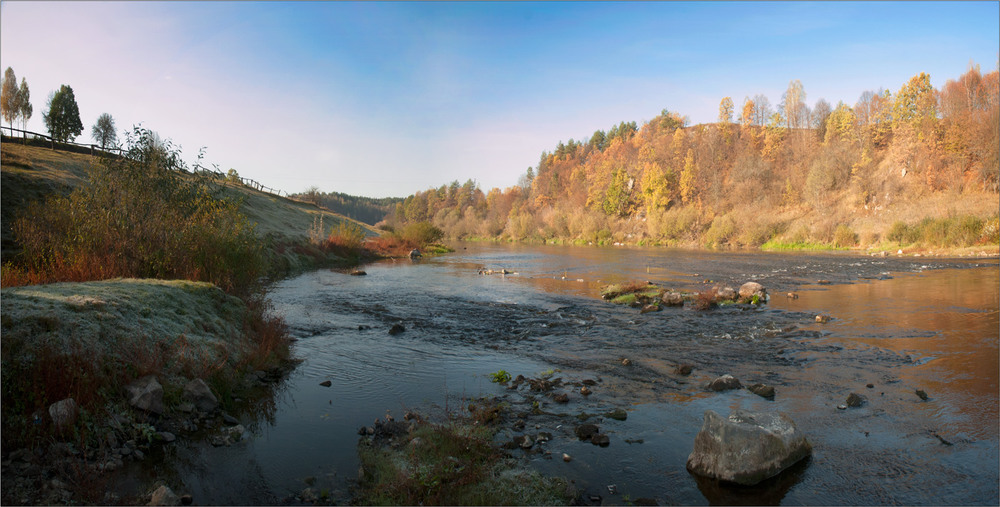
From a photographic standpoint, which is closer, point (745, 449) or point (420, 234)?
point (745, 449)

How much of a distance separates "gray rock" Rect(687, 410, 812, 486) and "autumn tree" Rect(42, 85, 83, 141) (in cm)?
6833

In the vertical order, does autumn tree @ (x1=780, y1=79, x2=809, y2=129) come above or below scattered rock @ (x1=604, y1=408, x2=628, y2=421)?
above

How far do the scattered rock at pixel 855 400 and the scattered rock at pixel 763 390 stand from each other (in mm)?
1147

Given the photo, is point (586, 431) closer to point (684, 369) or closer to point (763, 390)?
point (763, 390)

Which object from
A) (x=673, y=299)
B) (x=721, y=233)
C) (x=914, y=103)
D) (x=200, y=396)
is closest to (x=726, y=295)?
(x=673, y=299)

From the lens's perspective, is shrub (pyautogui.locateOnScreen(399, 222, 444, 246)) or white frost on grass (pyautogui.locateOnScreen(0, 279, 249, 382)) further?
shrub (pyautogui.locateOnScreen(399, 222, 444, 246))

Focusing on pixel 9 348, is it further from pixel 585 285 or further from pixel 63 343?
pixel 585 285

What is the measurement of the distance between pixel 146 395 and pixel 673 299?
52.1 ft

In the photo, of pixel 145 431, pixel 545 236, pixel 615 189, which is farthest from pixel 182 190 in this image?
pixel 615 189

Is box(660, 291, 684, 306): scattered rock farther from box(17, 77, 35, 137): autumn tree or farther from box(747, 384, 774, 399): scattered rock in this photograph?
box(17, 77, 35, 137): autumn tree

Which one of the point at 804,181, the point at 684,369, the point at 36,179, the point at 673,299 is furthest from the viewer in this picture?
the point at 804,181

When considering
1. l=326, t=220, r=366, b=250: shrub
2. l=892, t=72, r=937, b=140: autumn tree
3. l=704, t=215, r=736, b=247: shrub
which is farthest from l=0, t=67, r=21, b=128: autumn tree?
l=892, t=72, r=937, b=140: autumn tree

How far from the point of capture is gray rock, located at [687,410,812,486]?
18.2 ft

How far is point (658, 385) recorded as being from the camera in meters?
9.11
